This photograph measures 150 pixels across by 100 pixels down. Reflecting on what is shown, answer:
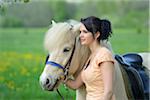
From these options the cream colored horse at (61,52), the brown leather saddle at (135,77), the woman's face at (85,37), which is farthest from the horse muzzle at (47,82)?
the brown leather saddle at (135,77)

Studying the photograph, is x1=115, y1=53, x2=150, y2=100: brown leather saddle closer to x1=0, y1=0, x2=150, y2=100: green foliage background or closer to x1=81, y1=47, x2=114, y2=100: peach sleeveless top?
x1=81, y1=47, x2=114, y2=100: peach sleeveless top

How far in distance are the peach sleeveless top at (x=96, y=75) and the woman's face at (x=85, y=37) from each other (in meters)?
0.09

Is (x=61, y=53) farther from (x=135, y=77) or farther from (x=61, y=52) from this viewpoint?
(x=135, y=77)

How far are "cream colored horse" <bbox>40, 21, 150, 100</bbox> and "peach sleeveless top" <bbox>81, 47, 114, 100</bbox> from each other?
154mm

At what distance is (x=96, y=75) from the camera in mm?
3189

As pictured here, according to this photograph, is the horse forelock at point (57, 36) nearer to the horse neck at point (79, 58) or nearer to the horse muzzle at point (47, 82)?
the horse neck at point (79, 58)

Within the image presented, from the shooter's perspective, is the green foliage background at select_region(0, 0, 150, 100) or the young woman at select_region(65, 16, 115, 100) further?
the green foliage background at select_region(0, 0, 150, 100)

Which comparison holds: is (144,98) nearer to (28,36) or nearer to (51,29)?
(51,29)

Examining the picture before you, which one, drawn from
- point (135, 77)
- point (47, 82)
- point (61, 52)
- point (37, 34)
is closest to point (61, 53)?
point (61, 52)

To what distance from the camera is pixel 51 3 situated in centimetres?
2294

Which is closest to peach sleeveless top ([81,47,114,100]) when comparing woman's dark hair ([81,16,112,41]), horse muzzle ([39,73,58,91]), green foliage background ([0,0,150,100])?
woman's dark hair ([81,16,112,41])

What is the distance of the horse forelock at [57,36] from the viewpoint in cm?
330

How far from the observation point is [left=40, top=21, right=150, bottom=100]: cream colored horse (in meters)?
3.27

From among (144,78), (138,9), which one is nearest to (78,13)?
(138,9)
